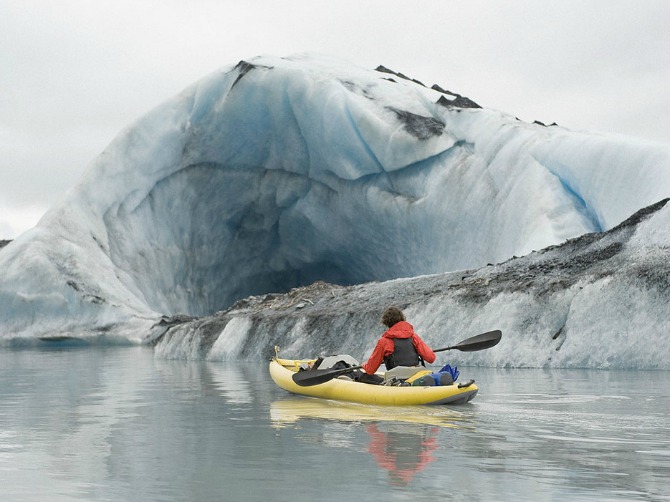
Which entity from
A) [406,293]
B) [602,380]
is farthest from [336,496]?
[406,293]

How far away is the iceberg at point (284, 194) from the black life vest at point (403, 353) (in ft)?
42.5

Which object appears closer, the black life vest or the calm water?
the calm water

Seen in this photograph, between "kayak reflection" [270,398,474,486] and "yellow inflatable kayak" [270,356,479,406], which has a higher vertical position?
"yellow inflatable kayak" [270,356,479,406]

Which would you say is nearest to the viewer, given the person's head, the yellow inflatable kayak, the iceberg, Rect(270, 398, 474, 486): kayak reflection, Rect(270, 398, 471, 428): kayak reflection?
Rect(270, 398, 474, 486): kayak reflection

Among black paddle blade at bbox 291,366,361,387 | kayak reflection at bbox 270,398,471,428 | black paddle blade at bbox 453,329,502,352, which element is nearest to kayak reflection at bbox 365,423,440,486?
kayak reflection at bbox 270,398,471,428

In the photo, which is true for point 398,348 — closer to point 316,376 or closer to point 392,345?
point 392,345

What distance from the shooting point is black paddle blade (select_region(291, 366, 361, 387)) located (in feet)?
29.7

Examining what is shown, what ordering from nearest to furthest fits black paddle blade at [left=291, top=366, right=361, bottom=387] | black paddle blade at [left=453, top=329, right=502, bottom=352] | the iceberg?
black paddle blade at [left=291, top=366, right=361, bottom=387]
black paddle blade at [left=453, top=329, right=502, bottom=352]
the iceberg

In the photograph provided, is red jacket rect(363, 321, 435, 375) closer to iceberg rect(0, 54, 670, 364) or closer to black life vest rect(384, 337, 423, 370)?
black life vest rect(384, 337, 423, 370)

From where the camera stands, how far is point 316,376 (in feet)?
29.7

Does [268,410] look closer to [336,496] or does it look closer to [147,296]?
[336,496]

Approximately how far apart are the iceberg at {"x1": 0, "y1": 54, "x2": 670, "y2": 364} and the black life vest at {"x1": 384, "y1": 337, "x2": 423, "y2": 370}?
13.0 meters

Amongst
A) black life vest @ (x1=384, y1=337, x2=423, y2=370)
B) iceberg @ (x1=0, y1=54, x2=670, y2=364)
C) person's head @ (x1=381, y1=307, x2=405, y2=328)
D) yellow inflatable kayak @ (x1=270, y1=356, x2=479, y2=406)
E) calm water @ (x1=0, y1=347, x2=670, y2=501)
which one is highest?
iceberg @ (x1=0, y1=54, x2=670, y2=364)

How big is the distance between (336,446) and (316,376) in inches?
124
